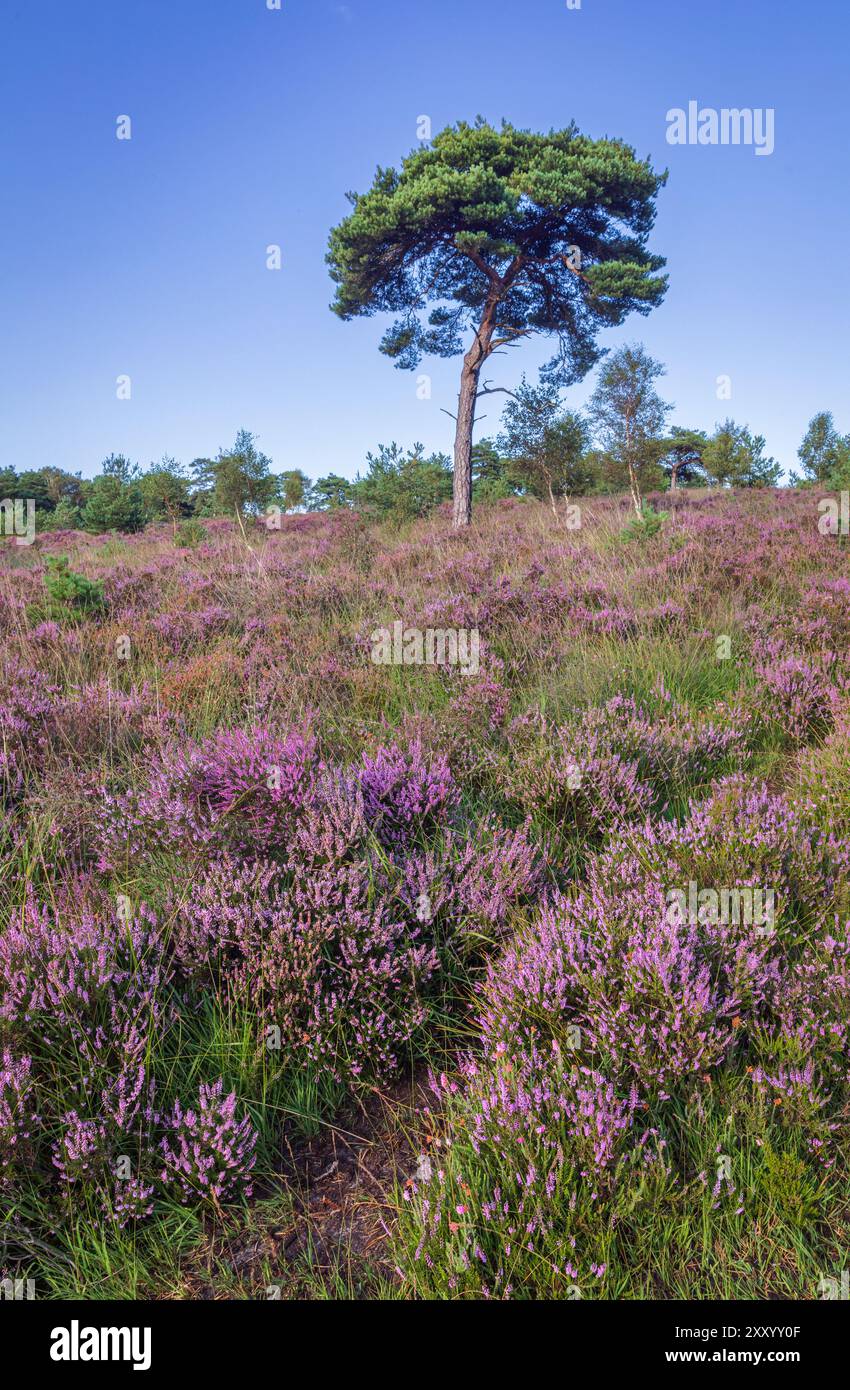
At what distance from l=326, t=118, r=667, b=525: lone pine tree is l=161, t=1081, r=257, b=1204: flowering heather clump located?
51.2 feet

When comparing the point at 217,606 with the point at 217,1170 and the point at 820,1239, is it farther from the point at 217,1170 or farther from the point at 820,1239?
the point at 820,1239

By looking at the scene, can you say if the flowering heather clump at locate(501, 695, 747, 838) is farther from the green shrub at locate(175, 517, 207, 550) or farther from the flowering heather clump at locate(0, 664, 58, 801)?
the green shrub at locate(175, 517, 207, 550)

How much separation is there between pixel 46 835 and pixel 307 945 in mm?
1554

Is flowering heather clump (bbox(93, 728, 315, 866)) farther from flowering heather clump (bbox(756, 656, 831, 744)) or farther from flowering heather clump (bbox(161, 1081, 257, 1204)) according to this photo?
flowering heather clump (bbox(756, 656, 831, 744))

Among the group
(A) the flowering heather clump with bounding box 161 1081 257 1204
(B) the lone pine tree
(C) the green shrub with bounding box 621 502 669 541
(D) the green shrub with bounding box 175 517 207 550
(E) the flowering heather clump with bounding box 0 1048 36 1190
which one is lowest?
(A) the flowering heather clump with bounding box 161 1081 257 1204

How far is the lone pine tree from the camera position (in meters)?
14.5

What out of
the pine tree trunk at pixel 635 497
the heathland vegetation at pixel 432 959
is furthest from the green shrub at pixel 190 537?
the heathland vegetation at pixel 432 959

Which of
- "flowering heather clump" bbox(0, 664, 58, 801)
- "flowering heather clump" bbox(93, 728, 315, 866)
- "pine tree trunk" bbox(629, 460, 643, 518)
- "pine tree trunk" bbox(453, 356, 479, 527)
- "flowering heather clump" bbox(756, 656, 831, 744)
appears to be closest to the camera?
"flowering heather clump" bbox(93, 728, 315, 866)

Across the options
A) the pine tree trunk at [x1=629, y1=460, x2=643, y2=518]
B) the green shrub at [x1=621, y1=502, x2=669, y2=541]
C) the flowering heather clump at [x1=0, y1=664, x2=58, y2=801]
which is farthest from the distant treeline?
the flowering heather clump at [x1=0, y1=664, x2=58, y2=801]

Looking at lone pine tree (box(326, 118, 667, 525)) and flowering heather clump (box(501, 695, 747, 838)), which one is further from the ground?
lone pine tree (box(326, 118, 667, 525))

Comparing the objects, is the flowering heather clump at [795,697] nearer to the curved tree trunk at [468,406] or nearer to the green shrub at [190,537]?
the green shrub at [190,537]

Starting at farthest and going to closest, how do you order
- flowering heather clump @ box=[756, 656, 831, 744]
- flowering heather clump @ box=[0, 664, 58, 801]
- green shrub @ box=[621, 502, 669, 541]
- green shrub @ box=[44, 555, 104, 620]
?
green shrub @ box=[621, 502, 669, 541]
green shrub @ box=[44, 555, 104, 620]
flowering heather clump @ box=[756, 656, 831, 744]
flowering heather clump @ box=[0, 664, 58, 801]

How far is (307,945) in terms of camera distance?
217cm

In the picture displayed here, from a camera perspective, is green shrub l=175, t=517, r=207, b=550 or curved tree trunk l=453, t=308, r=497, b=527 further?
curved tree trunk l=453, t=308, r=497, b=527
